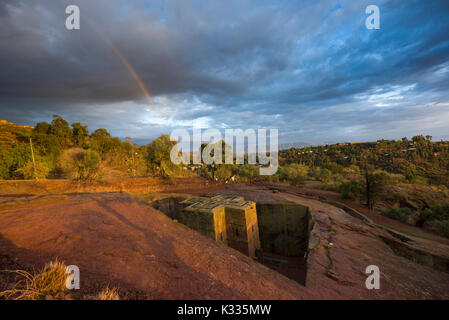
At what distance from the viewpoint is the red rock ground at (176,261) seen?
367 centimetres

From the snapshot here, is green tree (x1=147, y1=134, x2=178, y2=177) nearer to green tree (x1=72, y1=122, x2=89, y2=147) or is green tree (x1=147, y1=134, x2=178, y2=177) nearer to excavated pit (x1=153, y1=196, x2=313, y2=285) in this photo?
excavated pit (x1=153, y1=196, x2=313, y2=285)

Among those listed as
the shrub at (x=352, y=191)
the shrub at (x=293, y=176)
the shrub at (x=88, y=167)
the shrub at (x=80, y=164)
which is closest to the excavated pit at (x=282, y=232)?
the shrub at (x=352, y=191)

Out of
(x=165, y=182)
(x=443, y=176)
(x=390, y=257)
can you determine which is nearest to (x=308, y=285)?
(x=390, y=257)

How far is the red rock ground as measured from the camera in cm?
367

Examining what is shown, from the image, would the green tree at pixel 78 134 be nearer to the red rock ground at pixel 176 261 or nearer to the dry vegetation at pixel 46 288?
the red rock ground at pixel 176 261

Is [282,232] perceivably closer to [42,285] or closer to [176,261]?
[176,261]

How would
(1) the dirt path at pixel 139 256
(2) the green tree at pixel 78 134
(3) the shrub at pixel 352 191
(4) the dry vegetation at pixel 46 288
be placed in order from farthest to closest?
(2) the green tree at pixel 78 134 → (3) the shrub at pixel 352 191 → (1) the dirt path at pixel 139 256 → (4) the dry vegetation at pixel 46 288

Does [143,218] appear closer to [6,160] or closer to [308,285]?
[308,285]

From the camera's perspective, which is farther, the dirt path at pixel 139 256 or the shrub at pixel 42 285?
the dirt path at pixel 139 256

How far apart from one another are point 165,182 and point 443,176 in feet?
143

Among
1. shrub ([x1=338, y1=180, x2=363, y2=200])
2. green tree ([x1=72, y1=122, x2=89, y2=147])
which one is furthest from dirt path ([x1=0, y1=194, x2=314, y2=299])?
green tree ([x1=72, y1=122, x2=89, y2=147])

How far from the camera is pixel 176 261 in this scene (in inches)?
190

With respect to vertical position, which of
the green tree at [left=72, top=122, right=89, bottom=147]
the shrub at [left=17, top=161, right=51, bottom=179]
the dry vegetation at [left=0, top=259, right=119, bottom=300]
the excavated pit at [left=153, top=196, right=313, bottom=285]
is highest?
the green tree at [left=72, top=122, right=89, bottom=147]
